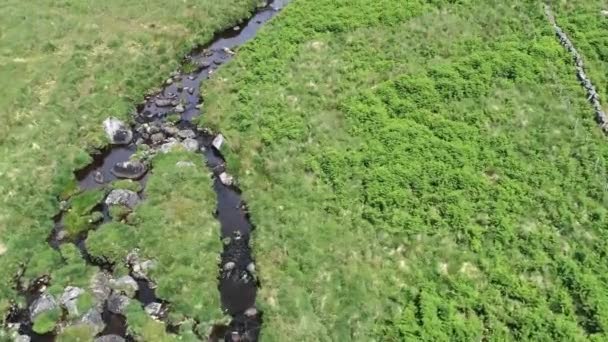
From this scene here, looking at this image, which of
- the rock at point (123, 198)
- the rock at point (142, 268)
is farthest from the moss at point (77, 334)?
the rock at point (123, 198)

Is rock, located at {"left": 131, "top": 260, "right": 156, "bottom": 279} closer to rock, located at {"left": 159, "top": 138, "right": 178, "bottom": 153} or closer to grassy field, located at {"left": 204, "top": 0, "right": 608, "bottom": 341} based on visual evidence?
grassy field, located at {"left": 204, "top": 0, "right": 608, "bottom": 341}

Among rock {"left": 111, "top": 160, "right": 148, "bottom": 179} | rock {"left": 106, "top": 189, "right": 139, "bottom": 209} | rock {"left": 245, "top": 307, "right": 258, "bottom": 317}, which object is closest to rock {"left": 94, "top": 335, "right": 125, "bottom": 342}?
rock {"left": 245, "top": 307, "right": 258, "bottom": 317}

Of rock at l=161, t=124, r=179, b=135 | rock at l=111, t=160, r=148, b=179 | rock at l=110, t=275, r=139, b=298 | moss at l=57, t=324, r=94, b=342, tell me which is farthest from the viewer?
rock at l=161, t=124, r=179, b=135

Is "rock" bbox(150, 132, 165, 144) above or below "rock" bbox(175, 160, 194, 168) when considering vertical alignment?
below

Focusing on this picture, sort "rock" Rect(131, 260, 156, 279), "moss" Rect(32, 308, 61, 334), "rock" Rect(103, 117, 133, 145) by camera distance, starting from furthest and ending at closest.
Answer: "rock" Rect(103, 117, 133, 145) → "rock" Rect(131, 260, 156, 279) → "moss" Rect(32, 308, 61, 334)

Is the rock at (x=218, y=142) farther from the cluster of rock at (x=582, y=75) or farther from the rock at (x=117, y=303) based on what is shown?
the cluster of rock at (x=582, y=75)

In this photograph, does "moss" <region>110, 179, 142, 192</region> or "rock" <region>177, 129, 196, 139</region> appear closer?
"moss" <region>110, 179, 142, 192</region>

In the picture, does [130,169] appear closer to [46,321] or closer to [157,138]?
[157,138]
